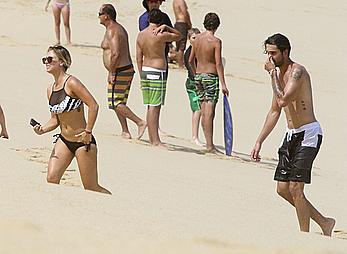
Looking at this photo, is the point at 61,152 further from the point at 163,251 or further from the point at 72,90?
the point at 163,251

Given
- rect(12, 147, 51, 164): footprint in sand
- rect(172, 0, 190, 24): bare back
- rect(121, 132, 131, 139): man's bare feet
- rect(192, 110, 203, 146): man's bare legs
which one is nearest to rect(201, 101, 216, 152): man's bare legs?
rect(192, 110, 203, 146): man's bare legs

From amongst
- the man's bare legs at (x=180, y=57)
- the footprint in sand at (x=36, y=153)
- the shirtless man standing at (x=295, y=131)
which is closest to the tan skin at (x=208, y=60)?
the footprint in sand at (x=36, y=153)

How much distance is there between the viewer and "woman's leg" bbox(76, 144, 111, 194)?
7.30m

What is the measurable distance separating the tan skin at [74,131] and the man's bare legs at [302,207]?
51.6 inches

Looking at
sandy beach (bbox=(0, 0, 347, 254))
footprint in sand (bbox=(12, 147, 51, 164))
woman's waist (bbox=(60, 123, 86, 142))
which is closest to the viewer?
sandy beach (bbox=(0, 0, 347, 254))

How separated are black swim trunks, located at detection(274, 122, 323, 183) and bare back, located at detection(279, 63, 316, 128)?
0.06 metres

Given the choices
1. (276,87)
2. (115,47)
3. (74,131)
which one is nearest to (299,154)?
(276,87)

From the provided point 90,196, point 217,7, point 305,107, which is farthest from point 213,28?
point 217,7

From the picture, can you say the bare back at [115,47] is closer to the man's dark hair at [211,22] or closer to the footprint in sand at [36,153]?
the man's dark hair at [211,22]

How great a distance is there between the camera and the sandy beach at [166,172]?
18.3 feet

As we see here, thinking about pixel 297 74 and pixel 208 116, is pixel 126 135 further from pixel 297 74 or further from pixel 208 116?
pixel 297 74

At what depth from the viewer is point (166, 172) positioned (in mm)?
9562

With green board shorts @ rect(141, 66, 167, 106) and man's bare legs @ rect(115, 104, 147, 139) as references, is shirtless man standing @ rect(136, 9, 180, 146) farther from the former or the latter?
man's bare legs @ rect(115, 104, 147, 139)

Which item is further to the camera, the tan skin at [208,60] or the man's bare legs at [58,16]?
the man's bare legs at [58,16]
